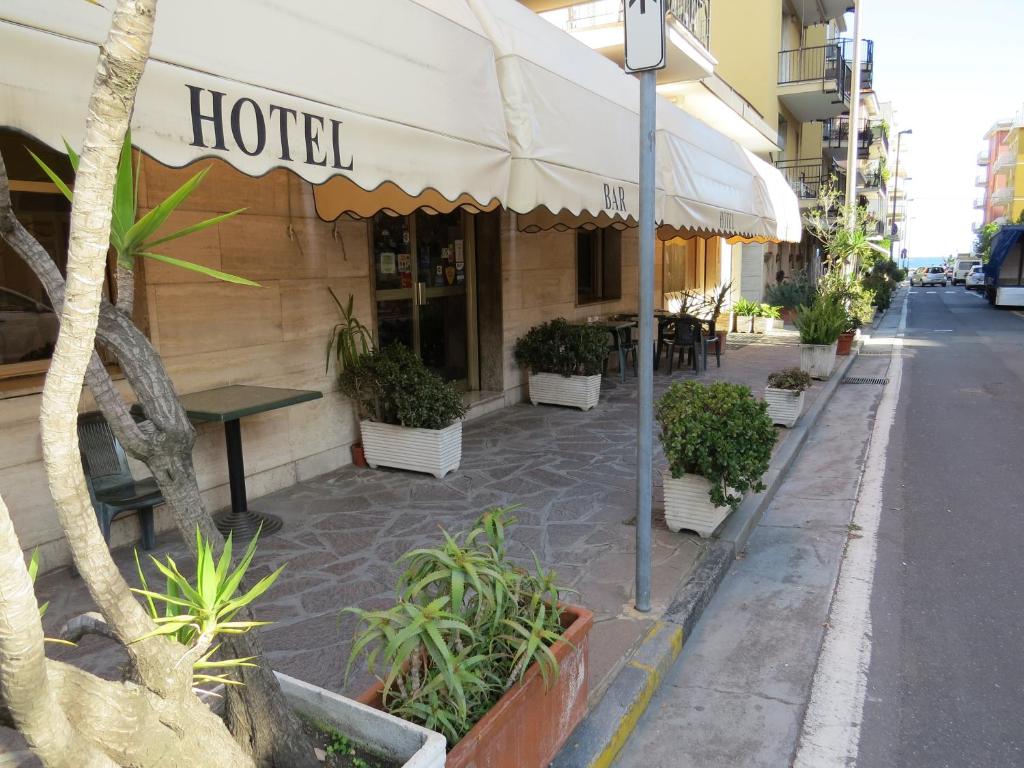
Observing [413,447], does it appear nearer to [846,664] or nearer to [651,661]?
[651,661]

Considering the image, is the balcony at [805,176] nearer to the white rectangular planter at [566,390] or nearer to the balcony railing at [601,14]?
the balcony railing at [601,14]

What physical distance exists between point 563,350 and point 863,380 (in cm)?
602

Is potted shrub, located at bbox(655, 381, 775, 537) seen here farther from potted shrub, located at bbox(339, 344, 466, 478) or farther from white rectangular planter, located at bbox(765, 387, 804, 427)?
white rectangular planter, located at bbox(765, 387, 804, 427)

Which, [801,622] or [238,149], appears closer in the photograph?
[238,149]

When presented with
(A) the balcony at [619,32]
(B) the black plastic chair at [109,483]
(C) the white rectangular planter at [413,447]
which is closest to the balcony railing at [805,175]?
(A) the balcony at [619,32]

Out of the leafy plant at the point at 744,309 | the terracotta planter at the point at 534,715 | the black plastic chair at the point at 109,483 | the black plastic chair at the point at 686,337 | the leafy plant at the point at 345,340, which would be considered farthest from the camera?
the leafy plant at the point at 744,309

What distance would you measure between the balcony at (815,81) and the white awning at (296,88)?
21930 millimetres

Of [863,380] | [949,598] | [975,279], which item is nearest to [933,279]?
[975,279]

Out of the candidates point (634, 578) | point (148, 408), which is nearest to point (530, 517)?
point (634, 578)

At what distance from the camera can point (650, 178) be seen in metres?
3.54

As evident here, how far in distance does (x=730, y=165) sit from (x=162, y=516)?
7986mm

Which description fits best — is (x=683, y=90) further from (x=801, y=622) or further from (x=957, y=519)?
(x=801, y=622)

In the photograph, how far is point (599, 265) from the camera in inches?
479

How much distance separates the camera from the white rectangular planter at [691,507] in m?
4.87
